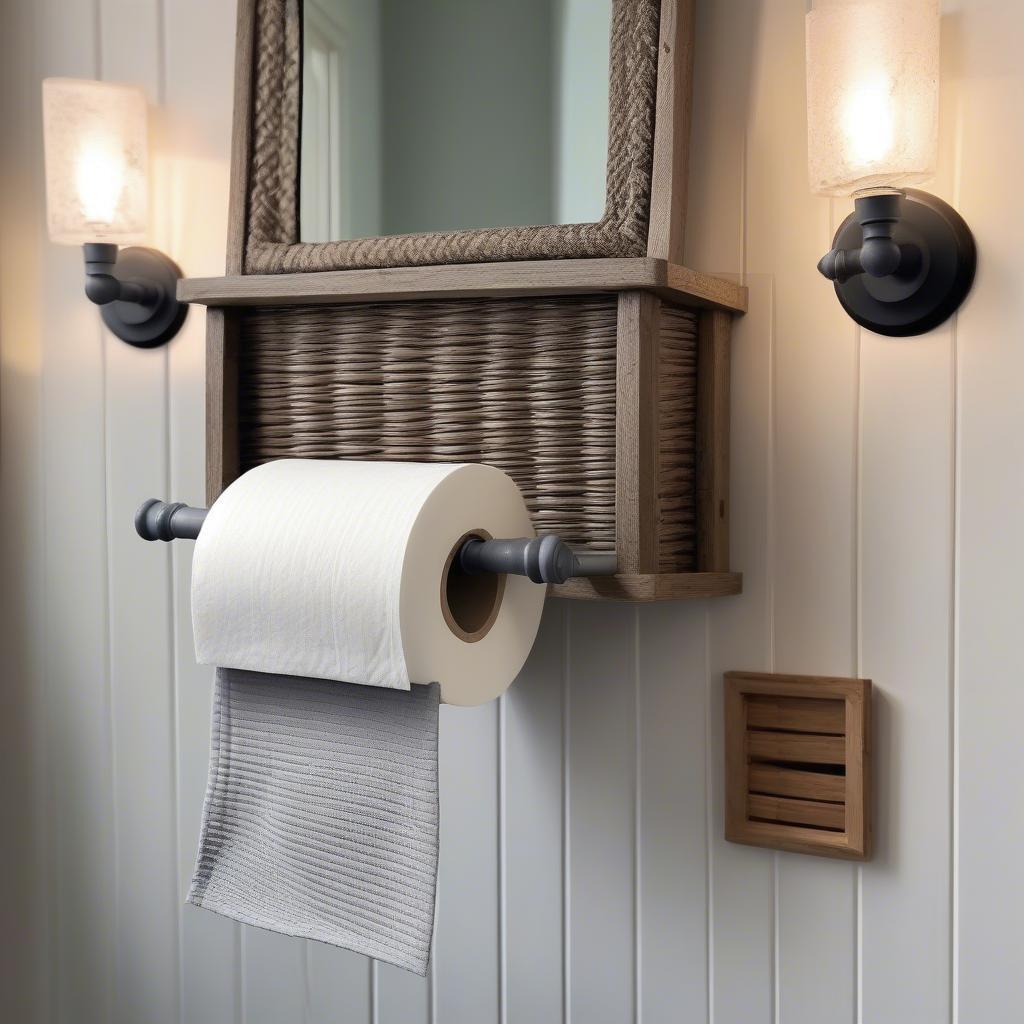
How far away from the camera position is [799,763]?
913 millimetres

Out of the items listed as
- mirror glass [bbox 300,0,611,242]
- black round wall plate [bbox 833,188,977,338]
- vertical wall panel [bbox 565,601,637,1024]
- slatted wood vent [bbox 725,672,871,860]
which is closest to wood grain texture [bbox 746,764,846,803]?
slatted wood vent [bbox 725,672,871,860]

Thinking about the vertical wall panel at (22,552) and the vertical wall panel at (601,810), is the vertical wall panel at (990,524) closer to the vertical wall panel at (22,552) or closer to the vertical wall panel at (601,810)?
the vertical wall panel at (601,810)

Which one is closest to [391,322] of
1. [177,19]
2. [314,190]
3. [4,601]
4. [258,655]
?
[314,190]

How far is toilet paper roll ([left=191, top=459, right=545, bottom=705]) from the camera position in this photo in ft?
2.47

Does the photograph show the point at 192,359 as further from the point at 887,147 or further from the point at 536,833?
the point at 887,147

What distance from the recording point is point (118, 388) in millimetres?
1148

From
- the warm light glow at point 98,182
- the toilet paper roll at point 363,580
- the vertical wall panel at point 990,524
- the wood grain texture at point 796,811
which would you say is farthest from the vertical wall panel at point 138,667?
the vertical wall panel at point 990,524

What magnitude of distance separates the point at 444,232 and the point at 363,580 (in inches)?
12.2

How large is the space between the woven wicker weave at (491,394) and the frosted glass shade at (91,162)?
20 cm

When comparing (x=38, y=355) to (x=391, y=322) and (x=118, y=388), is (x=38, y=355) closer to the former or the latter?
(x=118, y=388)

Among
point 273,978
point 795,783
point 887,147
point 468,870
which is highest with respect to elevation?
point 887,147

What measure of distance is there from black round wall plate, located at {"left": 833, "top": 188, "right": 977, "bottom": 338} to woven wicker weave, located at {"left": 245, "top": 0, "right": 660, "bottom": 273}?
0.56ft

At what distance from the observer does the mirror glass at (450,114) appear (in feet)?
2.92

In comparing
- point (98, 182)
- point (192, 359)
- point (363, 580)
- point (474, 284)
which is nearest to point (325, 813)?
point (363, 580)
